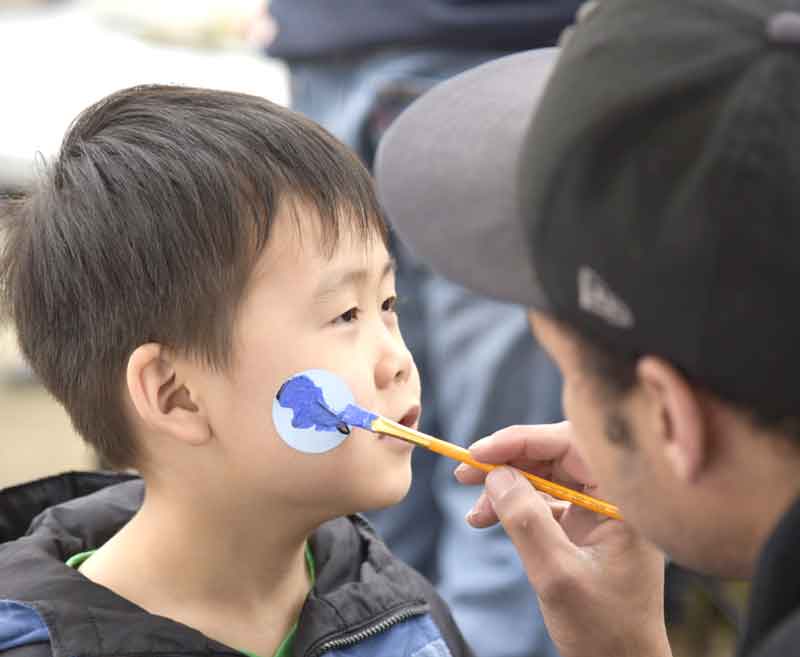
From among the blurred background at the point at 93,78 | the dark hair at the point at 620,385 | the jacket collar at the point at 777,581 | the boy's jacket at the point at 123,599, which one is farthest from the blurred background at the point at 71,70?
the jacket collar at the point at 777,581

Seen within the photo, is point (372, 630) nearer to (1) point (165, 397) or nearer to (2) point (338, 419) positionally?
→ (2) point (338, 419)

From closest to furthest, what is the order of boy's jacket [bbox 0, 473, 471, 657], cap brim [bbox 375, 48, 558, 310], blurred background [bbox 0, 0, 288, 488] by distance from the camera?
1. cap brim [bbox 375, 48, 558, 310]
2. boy's jacket [bbox 0, 473, 471, 657]
3. blurred background [bbox 0, 0, 288, 488]

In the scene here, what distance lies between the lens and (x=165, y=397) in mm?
1602

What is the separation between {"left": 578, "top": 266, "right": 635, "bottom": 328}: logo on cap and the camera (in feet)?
3.77

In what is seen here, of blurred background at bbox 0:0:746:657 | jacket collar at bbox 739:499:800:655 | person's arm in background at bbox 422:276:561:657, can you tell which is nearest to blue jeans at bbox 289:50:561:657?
person's arm in background at bbox 422:276:561:657

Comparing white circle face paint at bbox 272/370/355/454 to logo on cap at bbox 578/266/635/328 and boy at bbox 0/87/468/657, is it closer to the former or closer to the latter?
boy at bbox 0/87/468/657

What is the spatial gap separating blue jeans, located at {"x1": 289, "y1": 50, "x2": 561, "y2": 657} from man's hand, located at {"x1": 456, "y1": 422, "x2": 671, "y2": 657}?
1104mm

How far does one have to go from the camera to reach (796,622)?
110 centimetres

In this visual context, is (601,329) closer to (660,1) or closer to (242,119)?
(660,1)

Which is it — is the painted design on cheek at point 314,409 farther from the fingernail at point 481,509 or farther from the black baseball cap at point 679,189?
the black baseball cap at point 679,189

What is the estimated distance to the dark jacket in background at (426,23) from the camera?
2688 millimetres

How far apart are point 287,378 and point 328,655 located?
321 millimetres

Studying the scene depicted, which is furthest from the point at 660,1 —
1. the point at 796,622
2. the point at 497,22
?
the point at 497,22

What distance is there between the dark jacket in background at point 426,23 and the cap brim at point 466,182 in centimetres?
128
